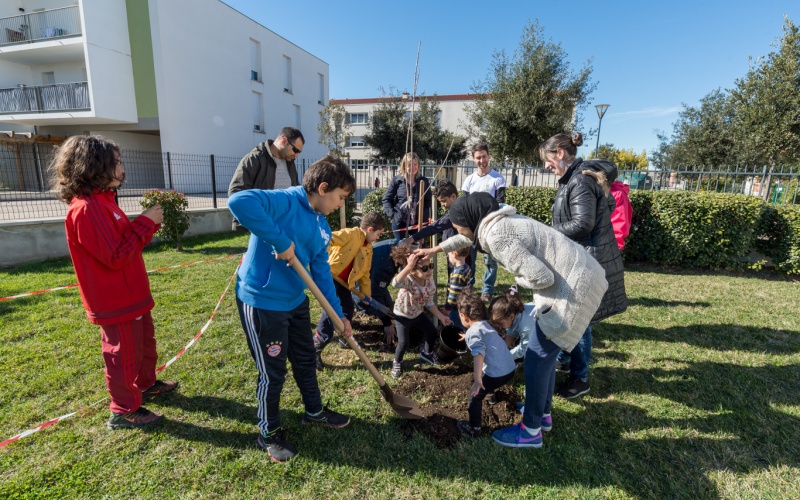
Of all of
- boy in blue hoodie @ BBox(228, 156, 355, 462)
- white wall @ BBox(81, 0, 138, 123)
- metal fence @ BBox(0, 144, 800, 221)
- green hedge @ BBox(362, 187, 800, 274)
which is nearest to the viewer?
boy in blue hoodie @ BBox(228, 156, 355, 462)

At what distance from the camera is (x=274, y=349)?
91.2 inches

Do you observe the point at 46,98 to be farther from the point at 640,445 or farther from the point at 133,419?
the point at 640,445

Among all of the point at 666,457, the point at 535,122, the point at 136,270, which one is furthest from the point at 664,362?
the point at 535,122

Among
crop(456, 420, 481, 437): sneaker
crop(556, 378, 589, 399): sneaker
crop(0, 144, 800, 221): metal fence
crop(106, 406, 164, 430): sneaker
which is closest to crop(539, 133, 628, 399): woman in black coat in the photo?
crop(556, 378, 589, 399): sneaker

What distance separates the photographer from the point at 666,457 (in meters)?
2.47

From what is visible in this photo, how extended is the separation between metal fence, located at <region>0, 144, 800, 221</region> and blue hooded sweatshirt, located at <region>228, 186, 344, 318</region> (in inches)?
249

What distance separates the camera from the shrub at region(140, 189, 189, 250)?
8109 mm

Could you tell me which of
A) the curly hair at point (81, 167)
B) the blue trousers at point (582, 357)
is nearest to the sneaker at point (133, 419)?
the curly hair at point (81, 167)

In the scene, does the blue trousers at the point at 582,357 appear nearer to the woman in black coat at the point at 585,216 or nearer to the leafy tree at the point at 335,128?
the woman in black coat at the point at 585,216

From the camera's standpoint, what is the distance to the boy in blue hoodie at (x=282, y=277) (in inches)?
85.1

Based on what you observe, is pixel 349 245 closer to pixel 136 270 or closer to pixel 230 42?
pixel 136 270

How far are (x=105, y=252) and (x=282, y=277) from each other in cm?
116

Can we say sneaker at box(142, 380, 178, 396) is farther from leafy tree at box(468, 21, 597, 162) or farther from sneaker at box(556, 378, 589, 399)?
leafy tree at box(468, 21, 597, 162)

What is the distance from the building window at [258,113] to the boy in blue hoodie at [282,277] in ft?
74.7
